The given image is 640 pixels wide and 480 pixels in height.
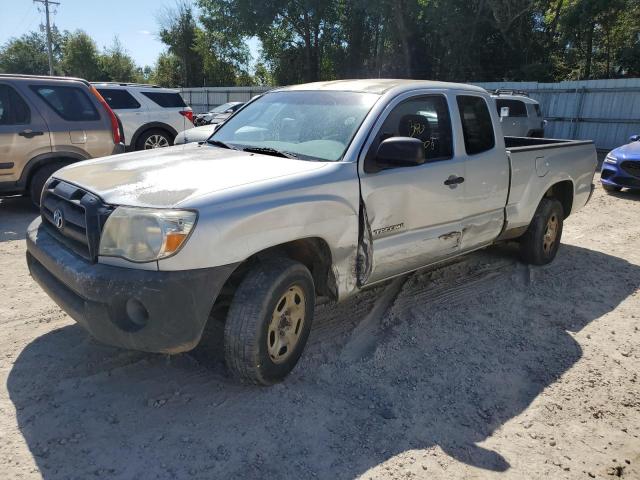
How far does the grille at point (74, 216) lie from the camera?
2.79m

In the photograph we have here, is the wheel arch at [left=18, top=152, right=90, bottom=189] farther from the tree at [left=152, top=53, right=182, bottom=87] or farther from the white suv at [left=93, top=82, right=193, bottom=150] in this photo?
the tree at [left=152, top=53, right=182, bottom=87]

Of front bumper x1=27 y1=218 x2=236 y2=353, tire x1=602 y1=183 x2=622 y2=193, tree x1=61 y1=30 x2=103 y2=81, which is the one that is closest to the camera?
front bumper x1=27 y1=218 x2=236 y2=353

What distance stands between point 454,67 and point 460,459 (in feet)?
95.2

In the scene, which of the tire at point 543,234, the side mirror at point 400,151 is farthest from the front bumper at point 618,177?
the side mirror at point 400,151

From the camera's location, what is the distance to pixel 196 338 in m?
2.74

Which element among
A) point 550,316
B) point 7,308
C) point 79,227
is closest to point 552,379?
point 550,316

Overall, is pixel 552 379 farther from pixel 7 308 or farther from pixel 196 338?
pixel 7 308

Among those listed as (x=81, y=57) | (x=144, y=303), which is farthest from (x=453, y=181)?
(x=81, y=57)

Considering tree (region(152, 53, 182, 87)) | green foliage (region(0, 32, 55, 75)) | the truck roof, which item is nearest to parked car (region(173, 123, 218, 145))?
the truck roof

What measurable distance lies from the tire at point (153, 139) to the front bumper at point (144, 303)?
8814mm

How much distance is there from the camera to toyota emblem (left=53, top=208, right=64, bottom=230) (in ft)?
10.3

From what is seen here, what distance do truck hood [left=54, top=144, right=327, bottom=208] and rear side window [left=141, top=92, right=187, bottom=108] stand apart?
820 centimetres

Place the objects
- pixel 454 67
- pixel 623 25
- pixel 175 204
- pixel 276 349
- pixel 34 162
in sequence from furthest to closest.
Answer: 1. pixel 454 67
2. pixel 623 25
3. pixel 34 162
4. pixel 276 349
5. pixel 175 204

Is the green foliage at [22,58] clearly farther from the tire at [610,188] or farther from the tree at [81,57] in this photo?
the tire at [610,188]
